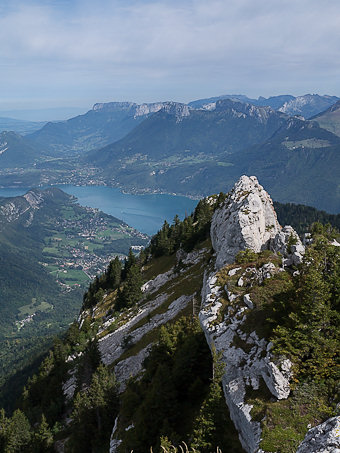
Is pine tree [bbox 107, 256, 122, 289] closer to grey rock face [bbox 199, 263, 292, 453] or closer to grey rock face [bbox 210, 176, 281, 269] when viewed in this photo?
grey rock face [bbox 210, 176, 281, 269]

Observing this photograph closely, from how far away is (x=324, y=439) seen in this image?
1098 cm

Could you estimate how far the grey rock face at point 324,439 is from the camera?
10612mm

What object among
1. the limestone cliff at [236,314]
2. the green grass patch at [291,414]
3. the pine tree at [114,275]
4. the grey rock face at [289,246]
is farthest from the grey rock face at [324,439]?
the pine tree at [114,275]

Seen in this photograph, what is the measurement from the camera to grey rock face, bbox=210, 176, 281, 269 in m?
44.2

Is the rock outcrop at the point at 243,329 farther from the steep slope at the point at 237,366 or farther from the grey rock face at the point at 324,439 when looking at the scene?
the grey rock face at the point at 324,439

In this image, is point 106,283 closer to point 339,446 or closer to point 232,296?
point 232,296

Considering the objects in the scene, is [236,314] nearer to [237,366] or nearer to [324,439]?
[237,366]

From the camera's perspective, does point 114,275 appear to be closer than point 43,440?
No

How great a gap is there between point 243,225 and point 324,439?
115ft

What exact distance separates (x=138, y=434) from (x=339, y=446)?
64.3ft

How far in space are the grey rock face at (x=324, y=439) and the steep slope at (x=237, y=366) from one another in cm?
4

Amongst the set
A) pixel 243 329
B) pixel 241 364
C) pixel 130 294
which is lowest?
pixel 130 294

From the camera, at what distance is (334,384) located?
1725cm

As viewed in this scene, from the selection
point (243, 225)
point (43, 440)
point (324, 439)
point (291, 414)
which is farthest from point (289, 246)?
point (43, 440)
